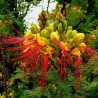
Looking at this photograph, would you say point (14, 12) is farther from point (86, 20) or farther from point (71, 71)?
point (71, 71)

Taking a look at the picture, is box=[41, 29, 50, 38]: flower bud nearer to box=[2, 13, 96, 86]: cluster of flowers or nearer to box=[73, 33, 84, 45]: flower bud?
box=[2, 13, 96, 86]: cluster of flowers

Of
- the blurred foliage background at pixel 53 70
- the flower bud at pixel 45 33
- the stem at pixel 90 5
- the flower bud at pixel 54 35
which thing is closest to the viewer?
the flower bud at pixel 54 35

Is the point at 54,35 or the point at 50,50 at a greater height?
the point at 54,35

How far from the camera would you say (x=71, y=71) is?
3891 millimetres

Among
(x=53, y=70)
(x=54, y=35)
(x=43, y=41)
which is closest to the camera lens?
(x=54, y=35)

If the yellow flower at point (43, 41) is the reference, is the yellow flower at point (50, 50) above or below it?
below

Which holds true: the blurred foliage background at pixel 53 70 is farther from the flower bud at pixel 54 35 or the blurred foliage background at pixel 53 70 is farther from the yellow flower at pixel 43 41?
the flower bud at pixel 54 35

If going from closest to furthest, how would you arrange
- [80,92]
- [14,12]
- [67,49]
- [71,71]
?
[67,49]
[71,71]
[80,92]
[14,12]

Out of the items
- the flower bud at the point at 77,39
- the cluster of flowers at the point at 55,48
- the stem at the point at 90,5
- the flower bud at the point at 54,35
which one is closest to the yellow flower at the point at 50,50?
the cluster of flowers at the point at 55,48

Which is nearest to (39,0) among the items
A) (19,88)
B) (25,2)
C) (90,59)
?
(25,2)

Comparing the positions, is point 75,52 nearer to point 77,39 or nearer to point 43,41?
point 77,39

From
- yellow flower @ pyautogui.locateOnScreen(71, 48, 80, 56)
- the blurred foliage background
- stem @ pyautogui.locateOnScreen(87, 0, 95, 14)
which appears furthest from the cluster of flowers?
stem @ pyautogui.locateOnScreen(87, 0, 95, 14)

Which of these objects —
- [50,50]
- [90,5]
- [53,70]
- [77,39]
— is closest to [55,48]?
[50,50]

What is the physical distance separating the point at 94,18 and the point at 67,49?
5.07m
